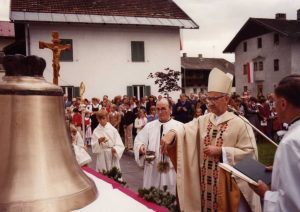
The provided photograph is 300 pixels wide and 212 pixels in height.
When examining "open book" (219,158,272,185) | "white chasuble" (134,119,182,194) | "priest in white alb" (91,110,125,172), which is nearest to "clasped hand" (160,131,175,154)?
"open book" (219,158,272,185)

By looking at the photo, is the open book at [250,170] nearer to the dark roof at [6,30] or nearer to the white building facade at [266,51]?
the white building facade at [266,51]

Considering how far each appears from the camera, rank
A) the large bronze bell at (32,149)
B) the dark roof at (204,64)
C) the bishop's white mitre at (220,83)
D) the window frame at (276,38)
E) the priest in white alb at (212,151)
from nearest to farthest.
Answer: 1. the large bronze bell at (32,149)
2. the priest in white alb at (212,151)
3. the bishop's white mitre at (220,83)
4. the window frame at (276,38)
5. the dark roof at (204,64)

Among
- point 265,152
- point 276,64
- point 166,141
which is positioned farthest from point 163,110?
point 276,64

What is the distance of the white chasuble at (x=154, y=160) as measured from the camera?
17.5 feet

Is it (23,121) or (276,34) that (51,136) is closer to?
(23,121)

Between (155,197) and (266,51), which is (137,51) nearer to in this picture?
(266,51)

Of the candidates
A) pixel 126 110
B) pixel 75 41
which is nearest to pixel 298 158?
pixel 126 110

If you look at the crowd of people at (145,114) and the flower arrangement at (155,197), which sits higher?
the flower arrangement at (155,197)

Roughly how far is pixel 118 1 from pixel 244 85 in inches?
790

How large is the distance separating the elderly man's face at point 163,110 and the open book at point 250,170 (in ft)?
8.45

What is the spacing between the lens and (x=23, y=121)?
1163 millimetres

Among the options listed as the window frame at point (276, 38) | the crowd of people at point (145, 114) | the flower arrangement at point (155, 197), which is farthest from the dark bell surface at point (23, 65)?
the window frame at point (276, 38)

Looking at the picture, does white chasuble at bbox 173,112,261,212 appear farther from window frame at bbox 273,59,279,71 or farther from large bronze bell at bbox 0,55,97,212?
window frame at bbox 273,59,279,71

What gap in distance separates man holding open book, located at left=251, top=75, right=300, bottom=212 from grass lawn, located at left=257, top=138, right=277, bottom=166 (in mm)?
7868
